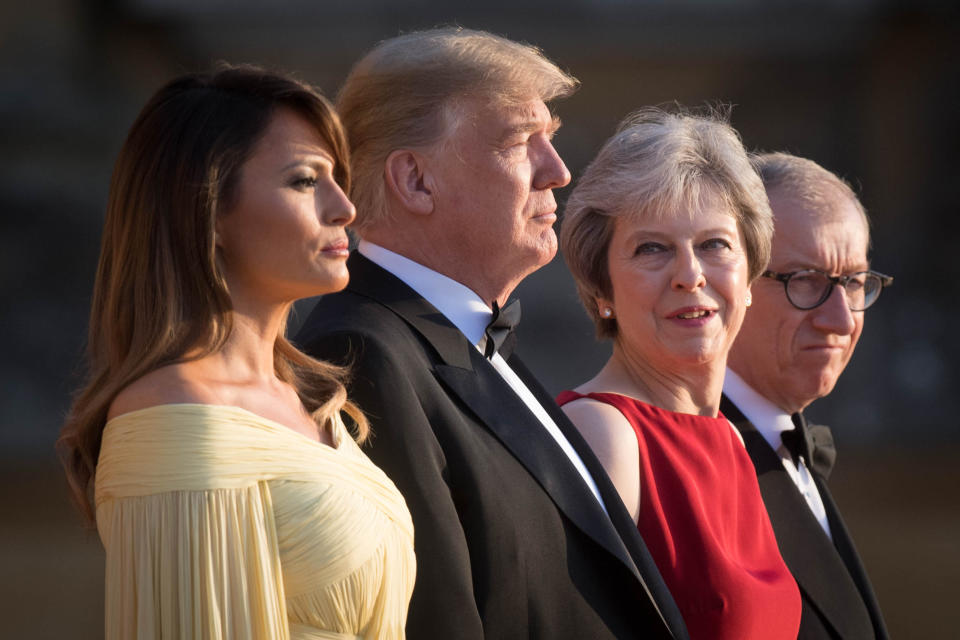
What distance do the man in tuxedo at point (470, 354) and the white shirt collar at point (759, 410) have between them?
85 cm

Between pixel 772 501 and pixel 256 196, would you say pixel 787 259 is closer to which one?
pixel 772 501

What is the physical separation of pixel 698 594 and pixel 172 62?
826cm

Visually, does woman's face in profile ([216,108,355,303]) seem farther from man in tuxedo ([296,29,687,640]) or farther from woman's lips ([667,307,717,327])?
woman's lips ([667,307,717,327])

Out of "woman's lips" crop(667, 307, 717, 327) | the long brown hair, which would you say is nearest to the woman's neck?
"woman's lips" crop(667, 307, 717, 327)

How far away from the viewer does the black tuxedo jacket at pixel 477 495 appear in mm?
2031

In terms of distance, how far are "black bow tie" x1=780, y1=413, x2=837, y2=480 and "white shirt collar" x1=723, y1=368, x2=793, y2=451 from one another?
22mm

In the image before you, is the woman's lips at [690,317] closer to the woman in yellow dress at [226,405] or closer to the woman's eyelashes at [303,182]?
the woman in yellow dress at [226,405]

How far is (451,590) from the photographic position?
78.9 inches

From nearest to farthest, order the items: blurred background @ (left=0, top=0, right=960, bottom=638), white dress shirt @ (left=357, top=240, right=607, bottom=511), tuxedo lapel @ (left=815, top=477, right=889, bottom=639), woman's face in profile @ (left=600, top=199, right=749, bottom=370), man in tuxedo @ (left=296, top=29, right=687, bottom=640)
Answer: man in tuxedo @ (left=296, top=29, right=687, bottom=640), white dress shirt @ (left=357, top=240, right=607, bottom=511), woman's face in profile @ (left=600, top=199, right=749, bottom=370), tuxedo lapel @ (left=815, top=477, right=889, bottom=639), blurred background @ (left=0, top=0, right=960, bottom=638)

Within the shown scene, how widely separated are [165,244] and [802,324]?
193 cm

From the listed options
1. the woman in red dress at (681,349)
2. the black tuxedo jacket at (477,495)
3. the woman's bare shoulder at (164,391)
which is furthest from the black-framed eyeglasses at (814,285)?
the woman's bare shoulder at (164,391)

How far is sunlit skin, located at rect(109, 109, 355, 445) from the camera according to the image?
1.91m

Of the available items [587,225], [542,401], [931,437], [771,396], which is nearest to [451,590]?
[542,401]

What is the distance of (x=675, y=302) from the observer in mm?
2705
